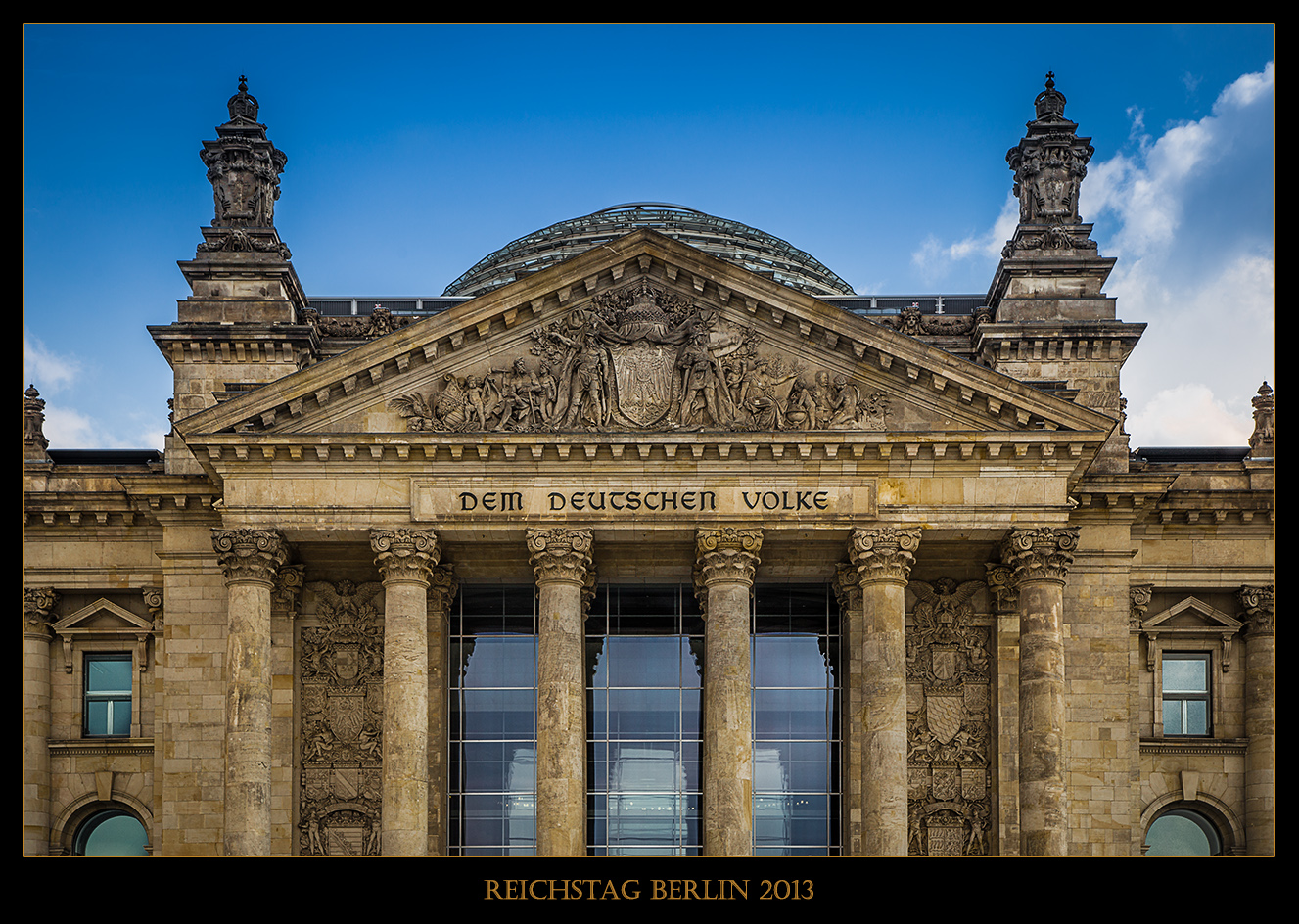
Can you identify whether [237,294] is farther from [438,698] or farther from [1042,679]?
[1042,679]

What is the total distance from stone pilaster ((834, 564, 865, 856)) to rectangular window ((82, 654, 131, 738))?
18.6 m

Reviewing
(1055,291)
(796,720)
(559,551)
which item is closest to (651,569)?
(559,551)

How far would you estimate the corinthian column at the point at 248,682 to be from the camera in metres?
37.6

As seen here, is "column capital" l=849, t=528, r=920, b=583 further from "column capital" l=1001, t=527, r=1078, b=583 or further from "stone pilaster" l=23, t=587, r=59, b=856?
"stone pilaster" l=23, t=587, r=59, b=856

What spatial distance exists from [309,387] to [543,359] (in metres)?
5.46

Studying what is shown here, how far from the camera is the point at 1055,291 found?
4528 cm

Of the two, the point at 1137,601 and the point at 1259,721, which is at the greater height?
the point at 1137,601

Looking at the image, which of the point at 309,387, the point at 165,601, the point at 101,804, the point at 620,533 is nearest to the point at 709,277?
the point at 620,533

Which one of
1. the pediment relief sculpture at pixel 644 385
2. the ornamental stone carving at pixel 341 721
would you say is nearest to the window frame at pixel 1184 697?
the pediment relief sculpture at pixel 644 385

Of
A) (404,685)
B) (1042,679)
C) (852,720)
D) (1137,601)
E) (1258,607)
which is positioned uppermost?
(1137,601)

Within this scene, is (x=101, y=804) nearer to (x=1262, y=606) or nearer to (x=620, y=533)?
(x=620, y=533)

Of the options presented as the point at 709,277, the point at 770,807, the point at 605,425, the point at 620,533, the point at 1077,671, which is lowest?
the point at 770,807

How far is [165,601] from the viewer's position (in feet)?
139

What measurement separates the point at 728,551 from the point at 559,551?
3.93 metres
